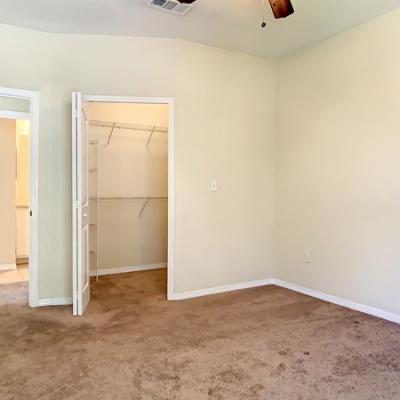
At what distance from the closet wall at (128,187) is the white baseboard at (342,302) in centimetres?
191

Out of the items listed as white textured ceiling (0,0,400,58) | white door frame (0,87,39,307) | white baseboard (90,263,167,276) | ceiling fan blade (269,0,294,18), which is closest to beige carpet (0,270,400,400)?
white door frame (0,87,39,307)

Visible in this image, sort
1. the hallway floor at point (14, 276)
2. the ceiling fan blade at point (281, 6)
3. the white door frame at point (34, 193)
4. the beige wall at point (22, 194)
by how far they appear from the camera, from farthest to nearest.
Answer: the beige wall at point (22, 194), the hallway floor at point (14, 276), the white door frame at point (34, 193), the ceiling fan blade at point (281, 6)

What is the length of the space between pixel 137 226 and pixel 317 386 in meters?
3.55

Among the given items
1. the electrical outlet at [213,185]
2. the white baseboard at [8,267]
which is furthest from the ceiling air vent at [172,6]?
the white baseboard at [8,267]

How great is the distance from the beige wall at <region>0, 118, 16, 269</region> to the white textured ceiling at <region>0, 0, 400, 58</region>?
2.28 meters

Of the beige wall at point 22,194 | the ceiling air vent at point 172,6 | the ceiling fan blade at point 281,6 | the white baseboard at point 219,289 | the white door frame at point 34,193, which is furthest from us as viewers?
the beige wall at point 22,194

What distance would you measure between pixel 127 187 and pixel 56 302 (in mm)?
1974

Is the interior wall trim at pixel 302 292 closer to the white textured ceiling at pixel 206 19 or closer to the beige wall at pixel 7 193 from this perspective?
the white textured ceiling at pixel 206 19

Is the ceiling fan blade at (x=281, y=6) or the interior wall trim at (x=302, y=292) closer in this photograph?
the ceiling fan blade at (x=281, y=6)

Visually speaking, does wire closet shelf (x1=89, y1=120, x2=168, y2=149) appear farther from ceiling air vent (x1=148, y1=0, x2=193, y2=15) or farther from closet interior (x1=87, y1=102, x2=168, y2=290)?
ceiling air vent (x1=148, y1=0, x2=193, y2=15)

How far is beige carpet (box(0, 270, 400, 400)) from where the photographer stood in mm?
2100

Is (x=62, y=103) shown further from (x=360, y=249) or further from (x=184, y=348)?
(x=360, y=249)

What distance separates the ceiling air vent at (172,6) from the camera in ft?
9.72

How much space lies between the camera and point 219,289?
4074mm
